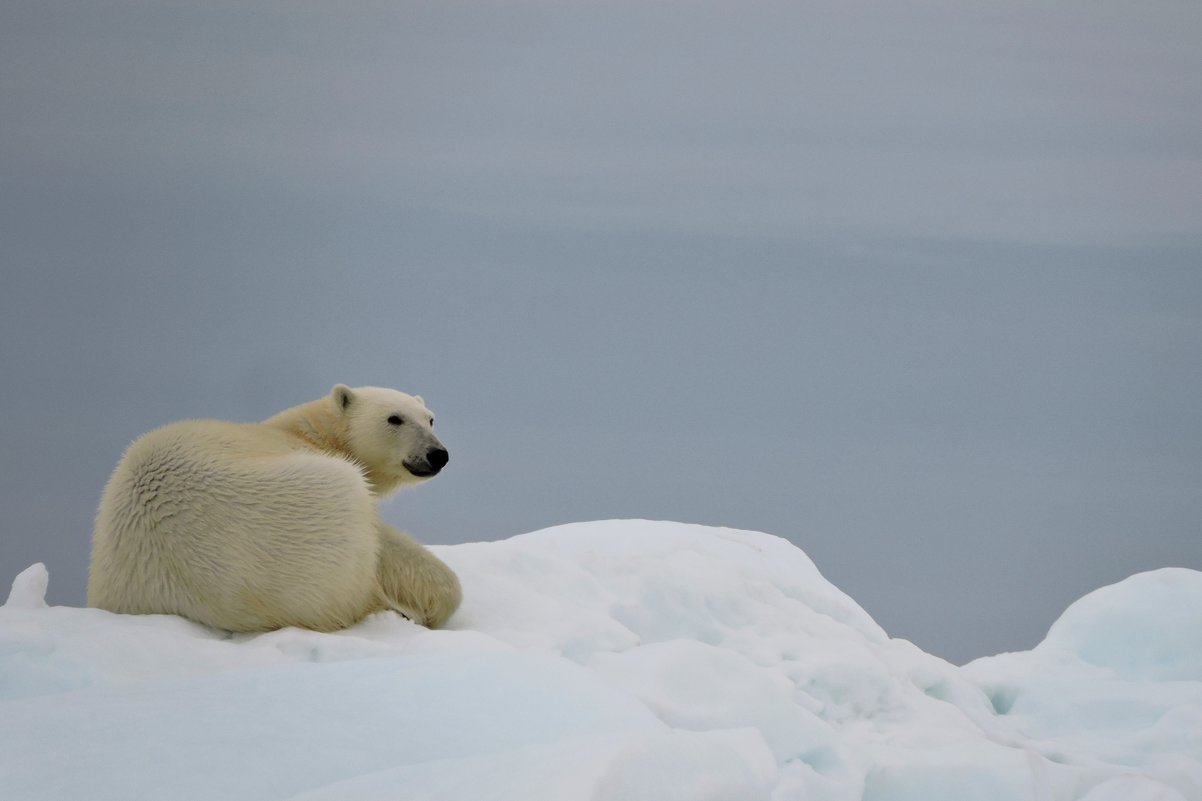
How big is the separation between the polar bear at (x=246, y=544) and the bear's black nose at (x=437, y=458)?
62cm

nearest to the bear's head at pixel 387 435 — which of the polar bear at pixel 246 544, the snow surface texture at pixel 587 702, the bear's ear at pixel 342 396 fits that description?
the bear's ear at pixel 342 396

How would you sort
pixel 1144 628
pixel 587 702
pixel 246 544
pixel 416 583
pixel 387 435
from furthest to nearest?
1. pixel 1144 628
2. pixel 387 435
3. pixel 416 583
4. pixel 246 544
5. pixel 587 702

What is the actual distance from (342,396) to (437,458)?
1.73 feet

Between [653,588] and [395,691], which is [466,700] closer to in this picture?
[395,691]

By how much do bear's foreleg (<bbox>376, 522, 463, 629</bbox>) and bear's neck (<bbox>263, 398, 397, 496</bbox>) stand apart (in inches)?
28.2

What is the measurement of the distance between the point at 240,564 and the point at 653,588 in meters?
1.88

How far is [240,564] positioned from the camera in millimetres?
4559

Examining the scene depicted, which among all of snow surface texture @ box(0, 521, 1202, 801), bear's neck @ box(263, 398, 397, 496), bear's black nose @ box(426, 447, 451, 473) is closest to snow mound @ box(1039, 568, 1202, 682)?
snow surface texture @ box(0, 521, 1202, 801)

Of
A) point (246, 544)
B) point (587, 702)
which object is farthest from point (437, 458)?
point (587, 702)

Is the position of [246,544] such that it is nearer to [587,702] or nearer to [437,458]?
[437,458]

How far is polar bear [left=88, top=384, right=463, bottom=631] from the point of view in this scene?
4.59 m

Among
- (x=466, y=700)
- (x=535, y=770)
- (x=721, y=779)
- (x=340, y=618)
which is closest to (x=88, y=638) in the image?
(x=340, y=618)

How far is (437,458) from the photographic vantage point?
18.4 ft

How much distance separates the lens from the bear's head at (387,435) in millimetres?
5590
